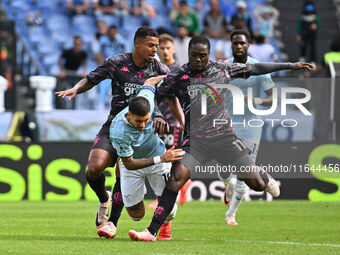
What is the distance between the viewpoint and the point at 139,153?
29.5 ft

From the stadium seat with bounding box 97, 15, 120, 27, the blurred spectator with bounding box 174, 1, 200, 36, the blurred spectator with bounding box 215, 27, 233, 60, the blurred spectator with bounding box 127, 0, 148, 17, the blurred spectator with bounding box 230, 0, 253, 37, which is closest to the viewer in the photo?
the blurred spectator with bounding box 215, 27, 233, 60

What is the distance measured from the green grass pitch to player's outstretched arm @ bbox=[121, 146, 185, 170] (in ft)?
2.69

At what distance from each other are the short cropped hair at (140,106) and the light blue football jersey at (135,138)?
30cm

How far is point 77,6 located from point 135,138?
14131mm

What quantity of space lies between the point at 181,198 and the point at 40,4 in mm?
10355

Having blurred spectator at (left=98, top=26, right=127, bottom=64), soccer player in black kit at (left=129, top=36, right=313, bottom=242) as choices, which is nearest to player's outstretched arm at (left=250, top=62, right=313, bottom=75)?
soccer player in black kit at (left=129, top=36, right=313, bottom=242)

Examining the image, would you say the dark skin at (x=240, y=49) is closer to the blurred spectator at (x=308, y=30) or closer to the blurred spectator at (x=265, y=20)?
the blurred spectator at (x=308, y=30)

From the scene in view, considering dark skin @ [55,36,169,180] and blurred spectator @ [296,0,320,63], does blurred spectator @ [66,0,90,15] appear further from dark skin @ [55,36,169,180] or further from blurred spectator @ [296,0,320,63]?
dark skin @ [55,36,169,180]

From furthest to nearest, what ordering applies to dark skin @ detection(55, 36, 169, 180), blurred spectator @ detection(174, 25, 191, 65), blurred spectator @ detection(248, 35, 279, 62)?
blurred spectator @ detection(174, 25, 191, 65)
blurred spectator @ detection(248, 35, 279, 62)
dark skin @ detection(55, 36, 169, 180)

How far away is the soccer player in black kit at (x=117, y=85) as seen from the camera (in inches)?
365

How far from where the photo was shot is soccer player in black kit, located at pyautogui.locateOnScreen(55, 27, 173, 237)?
9273 mm

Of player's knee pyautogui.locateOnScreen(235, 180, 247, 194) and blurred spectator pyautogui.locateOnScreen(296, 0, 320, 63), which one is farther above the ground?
blurred spectator pyautogui.locateOnScreen(296, 0, 320, 63)

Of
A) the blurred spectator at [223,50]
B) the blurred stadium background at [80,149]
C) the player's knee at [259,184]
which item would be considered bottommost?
the blurred stadium background at [80,149]

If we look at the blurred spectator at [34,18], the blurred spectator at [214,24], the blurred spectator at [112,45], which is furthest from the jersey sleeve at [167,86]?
the blurred spectator at [34,18]
